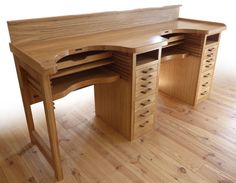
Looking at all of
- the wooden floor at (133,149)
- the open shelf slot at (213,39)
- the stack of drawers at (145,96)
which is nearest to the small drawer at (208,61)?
the open shelf slot at (213,39)

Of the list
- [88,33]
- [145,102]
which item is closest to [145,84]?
[145,102]

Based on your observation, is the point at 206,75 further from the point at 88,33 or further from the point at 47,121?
the point at 47,121

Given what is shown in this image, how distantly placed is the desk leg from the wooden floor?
4.6 inches

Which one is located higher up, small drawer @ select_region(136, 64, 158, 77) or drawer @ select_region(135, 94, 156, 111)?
small drawer @ select_region(136, 64, 158, 77)

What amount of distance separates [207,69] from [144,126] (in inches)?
37.4

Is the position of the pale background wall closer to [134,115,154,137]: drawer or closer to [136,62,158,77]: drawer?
[134,115,154,137]: drawer

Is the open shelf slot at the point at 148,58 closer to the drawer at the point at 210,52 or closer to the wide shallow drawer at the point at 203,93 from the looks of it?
the drawer at the point at 210,52

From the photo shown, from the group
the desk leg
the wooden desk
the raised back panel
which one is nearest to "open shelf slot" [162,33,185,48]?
the wooden desk

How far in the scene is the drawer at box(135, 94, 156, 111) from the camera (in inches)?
72.0

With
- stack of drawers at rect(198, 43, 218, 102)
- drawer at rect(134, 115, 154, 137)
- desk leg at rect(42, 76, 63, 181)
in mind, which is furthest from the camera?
stack of drawers at rect(198, 43, 218, 102)

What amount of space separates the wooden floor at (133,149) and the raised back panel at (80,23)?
2.86 ft

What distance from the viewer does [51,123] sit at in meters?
1.40

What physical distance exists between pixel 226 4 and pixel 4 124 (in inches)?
144

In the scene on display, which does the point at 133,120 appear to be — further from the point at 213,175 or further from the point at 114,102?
the point at 213,175
